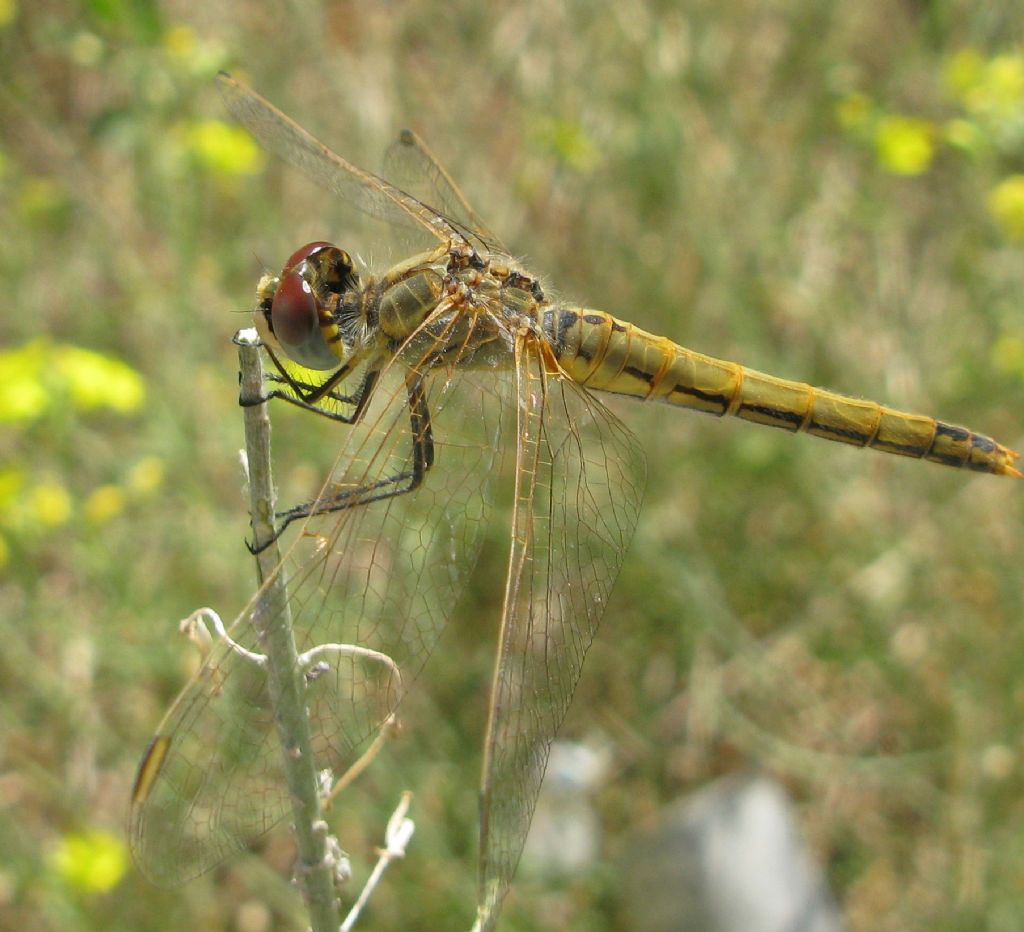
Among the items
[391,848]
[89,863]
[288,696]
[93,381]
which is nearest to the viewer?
[288,696]

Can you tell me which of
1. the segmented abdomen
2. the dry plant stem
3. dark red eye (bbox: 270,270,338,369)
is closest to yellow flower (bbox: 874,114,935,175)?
the segmented abdomen

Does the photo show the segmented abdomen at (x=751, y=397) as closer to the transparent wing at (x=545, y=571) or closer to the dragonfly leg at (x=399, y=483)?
the transparent wing at (x=545, y=571)

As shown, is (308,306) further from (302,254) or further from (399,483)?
(399,483)

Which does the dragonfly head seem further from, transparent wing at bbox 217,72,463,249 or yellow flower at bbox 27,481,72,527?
yellow flower at bbox 27,481,72,527

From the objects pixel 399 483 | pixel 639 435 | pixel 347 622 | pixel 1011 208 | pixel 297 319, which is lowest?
pixel 347 622

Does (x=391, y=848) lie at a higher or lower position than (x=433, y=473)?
lower

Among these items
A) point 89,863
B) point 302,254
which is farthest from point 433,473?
point 89,863

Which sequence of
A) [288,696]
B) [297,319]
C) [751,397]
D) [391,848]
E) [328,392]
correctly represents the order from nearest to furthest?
[288,696]
[391,848]
[297,319]
[328,392]
[751,397]
